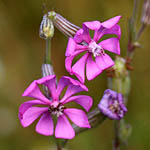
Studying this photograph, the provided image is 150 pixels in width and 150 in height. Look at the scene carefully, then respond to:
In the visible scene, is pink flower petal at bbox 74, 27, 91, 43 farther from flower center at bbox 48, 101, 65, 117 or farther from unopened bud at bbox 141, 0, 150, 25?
unopened bud at bbox 141, 0, 150, 25

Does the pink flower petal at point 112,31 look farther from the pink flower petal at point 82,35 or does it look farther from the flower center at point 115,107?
the flower center at point 115,107

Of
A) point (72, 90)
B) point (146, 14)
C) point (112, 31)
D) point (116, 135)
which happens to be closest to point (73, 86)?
point (72, 90)

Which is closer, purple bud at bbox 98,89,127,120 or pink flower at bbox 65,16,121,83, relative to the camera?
pink flower at bbox 65,16,121,83

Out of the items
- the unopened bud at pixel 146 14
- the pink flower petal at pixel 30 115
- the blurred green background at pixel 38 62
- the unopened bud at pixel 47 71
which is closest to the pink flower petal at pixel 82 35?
the unopened bud at pixel 47 71

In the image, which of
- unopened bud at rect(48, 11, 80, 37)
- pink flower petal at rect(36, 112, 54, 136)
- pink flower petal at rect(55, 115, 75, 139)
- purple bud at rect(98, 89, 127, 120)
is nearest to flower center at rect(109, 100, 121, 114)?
purple bud at rect(98, 89, 127, 120)

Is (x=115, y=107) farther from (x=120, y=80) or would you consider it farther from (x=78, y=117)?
(x=120, y=80)

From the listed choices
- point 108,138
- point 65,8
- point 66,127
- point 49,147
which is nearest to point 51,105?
point 66,127
